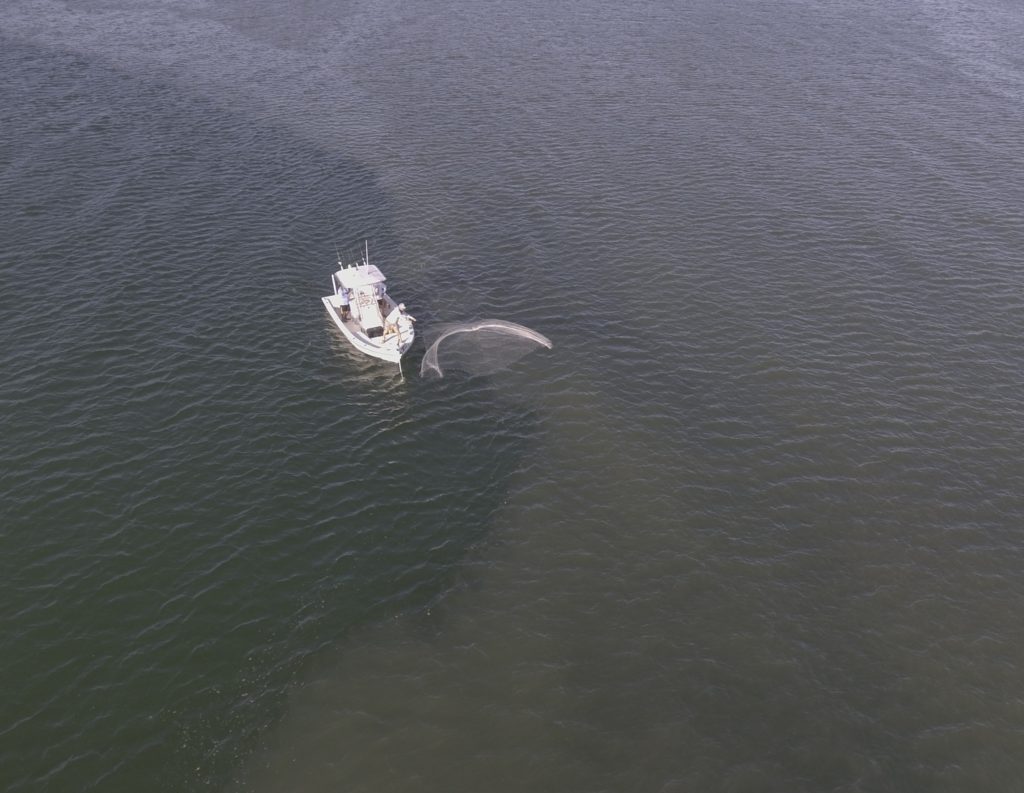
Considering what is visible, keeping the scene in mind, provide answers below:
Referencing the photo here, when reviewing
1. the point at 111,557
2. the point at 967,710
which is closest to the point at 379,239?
the point at 111,557

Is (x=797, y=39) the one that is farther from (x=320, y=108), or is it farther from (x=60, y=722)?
(x=60, y=722)

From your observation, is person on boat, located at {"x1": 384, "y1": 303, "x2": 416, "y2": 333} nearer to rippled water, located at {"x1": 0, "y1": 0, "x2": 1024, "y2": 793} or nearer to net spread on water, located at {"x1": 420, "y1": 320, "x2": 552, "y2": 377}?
net spread on water, located at {"x1": 420, "y1": 320, "x2": 552, "y2": 377}

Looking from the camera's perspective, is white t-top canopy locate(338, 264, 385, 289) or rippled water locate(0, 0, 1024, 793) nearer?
rippled water locate(0, 0, 1024, 793)

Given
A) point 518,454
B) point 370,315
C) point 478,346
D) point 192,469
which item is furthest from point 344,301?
point 518,454

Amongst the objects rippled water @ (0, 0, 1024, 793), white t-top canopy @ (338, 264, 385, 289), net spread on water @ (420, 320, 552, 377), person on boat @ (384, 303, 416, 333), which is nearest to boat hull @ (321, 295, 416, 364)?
person on boat @ (384, 303, 416, 333)

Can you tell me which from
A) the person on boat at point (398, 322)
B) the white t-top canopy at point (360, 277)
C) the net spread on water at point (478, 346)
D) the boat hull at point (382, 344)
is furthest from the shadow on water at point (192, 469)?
the white t-top canopy at point (360, 277)

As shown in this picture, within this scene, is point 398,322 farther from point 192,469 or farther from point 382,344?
point 192,469
